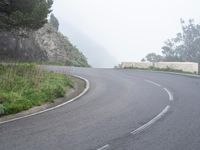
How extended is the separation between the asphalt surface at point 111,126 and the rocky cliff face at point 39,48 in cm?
1733

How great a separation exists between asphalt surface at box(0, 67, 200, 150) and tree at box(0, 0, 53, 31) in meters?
5.88

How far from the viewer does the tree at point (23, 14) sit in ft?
65.0

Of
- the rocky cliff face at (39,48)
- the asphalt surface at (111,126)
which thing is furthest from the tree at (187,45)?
the asphalt surface at (111,126)

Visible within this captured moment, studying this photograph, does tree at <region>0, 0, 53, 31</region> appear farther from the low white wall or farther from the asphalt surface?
the low white wall

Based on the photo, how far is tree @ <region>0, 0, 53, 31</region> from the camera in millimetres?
19797

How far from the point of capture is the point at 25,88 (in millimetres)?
17297

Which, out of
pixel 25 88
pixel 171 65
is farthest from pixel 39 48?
pixel 25 88

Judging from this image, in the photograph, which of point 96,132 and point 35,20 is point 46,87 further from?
point 96,132

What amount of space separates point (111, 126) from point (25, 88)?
756 cm

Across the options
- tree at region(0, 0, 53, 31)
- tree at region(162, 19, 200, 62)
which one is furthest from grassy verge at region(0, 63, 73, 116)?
tree at region(162, 19, 200, 62)

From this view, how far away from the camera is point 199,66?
33031 millimetres

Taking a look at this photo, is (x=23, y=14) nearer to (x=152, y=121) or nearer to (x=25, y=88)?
(x=25, y=88)

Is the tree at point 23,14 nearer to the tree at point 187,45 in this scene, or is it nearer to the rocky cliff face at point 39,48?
the rocky cliff face at point 39,48

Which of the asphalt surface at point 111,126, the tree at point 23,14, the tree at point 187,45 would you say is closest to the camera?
the asphalt surface at point 111,126
